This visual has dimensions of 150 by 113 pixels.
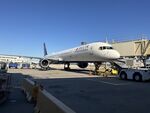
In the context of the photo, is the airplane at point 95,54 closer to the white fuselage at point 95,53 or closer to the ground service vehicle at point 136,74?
the white fuselage at point 95,53

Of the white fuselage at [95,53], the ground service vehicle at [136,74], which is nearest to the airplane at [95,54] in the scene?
the white fuselage at [95,53]

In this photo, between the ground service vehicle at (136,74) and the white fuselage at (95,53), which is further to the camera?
the white fuselage at (95,53)

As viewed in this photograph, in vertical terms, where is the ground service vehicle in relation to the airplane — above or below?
below

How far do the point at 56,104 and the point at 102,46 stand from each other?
88.8 ft

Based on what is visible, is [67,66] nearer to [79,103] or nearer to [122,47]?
[122,47]

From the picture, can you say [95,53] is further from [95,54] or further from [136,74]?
[136,74]

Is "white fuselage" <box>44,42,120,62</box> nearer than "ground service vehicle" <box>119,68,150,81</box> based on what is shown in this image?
No

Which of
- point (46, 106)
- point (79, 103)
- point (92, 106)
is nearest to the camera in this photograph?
point (46, 106)

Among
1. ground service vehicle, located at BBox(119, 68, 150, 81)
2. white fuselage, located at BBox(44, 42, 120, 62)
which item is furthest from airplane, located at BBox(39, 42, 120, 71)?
ground service vehicle, located at BBox(119, 68, 150, 81)

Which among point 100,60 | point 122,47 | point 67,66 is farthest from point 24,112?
point 67,66

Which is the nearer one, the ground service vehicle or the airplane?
the ground service vehicle

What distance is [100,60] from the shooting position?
33.2m

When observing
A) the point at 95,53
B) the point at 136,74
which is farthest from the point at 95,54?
the point at 136,74

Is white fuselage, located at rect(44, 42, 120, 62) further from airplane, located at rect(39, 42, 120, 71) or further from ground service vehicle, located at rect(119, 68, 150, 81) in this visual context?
ground service vehicle, located at rect(119, 68, 150, 81)
